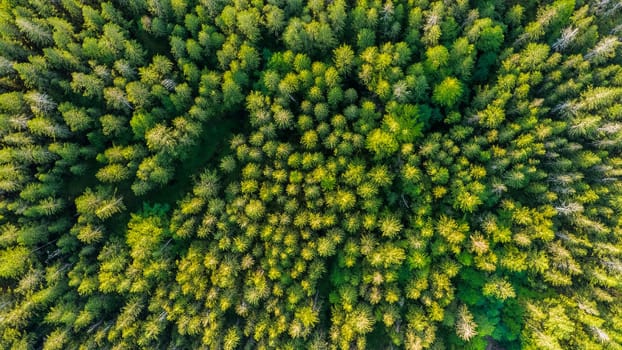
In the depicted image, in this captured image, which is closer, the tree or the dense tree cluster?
the tree

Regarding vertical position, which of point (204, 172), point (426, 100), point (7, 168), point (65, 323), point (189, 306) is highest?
point (426, 100)

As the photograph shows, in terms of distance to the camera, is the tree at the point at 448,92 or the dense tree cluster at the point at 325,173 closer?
the tree at the point at 448,92

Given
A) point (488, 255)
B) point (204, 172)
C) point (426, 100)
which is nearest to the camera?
point (488, 255)

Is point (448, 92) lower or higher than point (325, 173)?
higher

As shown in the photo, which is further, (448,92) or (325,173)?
(325,173)

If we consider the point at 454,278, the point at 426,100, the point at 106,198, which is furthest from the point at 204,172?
the point at 454,278

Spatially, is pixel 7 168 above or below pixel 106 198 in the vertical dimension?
above

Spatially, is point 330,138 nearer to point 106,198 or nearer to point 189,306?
point 189,306

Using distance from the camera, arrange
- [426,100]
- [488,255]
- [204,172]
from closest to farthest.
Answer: [488,255], [426,100], [204,172]
